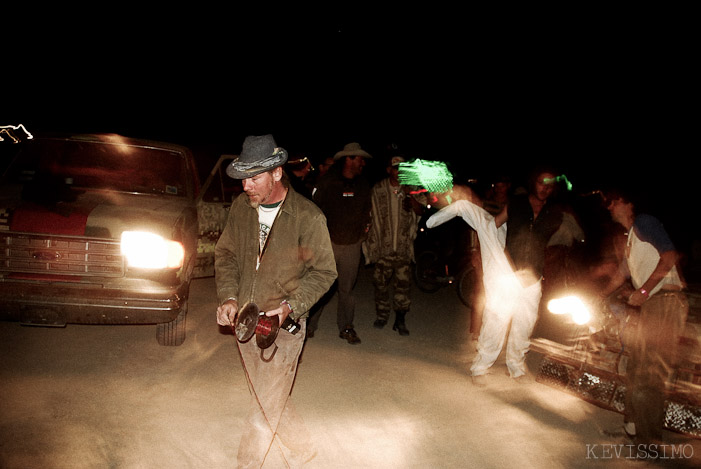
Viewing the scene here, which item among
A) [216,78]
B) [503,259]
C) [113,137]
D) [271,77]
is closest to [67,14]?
[216,78]

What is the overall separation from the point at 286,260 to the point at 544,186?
2694mm

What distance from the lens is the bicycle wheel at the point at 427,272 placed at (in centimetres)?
810

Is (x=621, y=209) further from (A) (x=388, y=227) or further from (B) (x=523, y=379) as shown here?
(A) (x=388, y=227)

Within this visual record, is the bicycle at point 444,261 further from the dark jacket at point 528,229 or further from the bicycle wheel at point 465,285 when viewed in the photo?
the dark jacket at point 528,229

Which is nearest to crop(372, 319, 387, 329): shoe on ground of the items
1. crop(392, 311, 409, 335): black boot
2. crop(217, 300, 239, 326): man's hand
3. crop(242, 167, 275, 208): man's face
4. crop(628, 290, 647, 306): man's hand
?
crop(392, 311, 409, 335): black boot

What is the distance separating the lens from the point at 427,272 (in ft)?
26.6

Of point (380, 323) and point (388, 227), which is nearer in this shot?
point (388, 227)

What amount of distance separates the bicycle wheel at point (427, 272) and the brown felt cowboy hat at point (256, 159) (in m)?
5.91

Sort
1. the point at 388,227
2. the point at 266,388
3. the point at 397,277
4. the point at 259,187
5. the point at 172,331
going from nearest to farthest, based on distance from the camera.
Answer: the point at 259,187
the point at 266,388
the point at 172,331
the point at 388,227
the point at 397,277

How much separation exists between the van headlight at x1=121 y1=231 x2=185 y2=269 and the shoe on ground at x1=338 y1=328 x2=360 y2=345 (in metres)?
2.26

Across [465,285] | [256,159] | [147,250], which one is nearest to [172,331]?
[147,250]

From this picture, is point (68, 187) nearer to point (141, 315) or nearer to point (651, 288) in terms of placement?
point (141, 315)

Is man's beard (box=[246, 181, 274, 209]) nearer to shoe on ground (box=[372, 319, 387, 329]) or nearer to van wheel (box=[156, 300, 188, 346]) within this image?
van wheel (box=[156, 300, 188, 346])

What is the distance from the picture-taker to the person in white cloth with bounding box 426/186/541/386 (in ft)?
13.9
